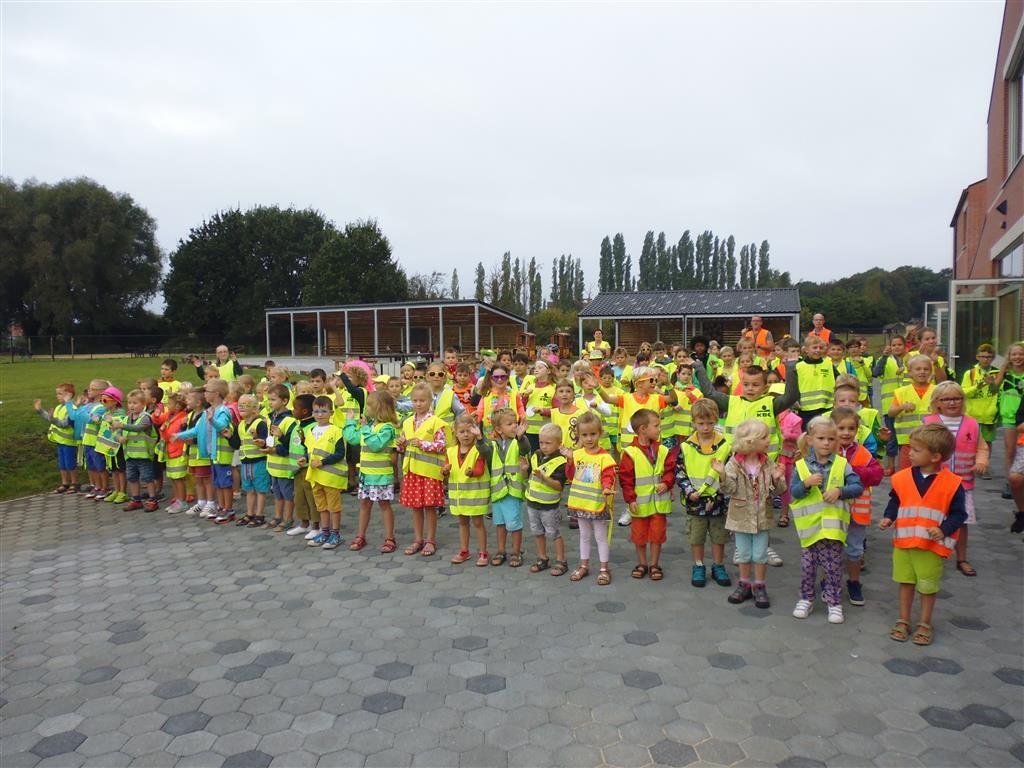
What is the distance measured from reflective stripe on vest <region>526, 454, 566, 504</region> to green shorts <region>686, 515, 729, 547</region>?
1131mm

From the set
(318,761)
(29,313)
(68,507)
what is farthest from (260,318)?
(318,761)

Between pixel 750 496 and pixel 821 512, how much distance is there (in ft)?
1.63

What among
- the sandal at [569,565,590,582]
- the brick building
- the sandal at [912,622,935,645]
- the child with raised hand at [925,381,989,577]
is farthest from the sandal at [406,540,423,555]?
the brick building

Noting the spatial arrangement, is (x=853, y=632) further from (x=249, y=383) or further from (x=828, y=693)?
(x=249, y=383)

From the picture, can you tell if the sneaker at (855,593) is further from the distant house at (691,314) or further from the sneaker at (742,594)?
the distant house at (691,314)

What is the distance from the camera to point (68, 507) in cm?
899

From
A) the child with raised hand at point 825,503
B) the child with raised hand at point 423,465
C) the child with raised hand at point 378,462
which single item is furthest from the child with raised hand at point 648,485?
the child with raised hand at point 378,462

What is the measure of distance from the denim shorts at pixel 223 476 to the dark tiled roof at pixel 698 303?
29808 millimetres

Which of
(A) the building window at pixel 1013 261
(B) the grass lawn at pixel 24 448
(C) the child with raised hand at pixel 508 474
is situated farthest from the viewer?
(A) the building window at pixel 1013 261

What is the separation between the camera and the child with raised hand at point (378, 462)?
659 centimetres

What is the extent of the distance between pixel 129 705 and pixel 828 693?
398 centimetres

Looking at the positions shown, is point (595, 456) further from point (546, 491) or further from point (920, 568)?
point (920, 568)

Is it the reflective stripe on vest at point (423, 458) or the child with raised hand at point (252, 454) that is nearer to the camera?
the reflective stripe on vest at point (423, 458)

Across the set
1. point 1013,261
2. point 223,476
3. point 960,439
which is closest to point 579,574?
point 960,439
